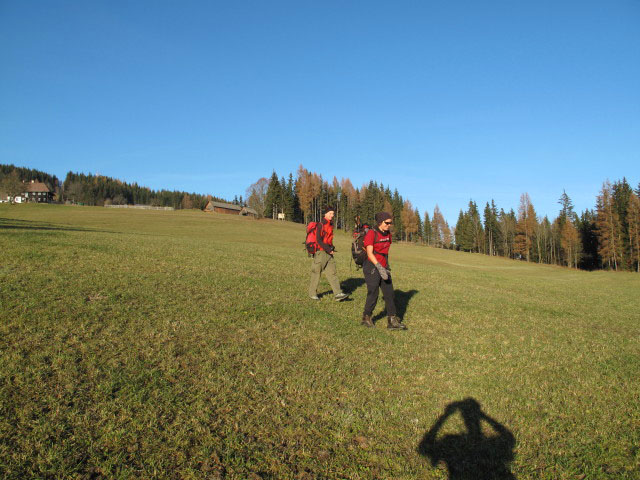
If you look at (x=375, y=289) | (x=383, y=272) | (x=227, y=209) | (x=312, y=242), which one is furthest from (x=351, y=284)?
(x=227, y=209)

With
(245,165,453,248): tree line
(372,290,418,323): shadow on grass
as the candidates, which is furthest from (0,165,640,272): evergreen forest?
(372,290,418,323): shadow on grass

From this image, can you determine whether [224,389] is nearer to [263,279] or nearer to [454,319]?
[454,319]

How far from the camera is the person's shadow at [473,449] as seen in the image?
382 cm

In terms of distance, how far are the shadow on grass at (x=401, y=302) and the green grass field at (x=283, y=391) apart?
29.6 inches

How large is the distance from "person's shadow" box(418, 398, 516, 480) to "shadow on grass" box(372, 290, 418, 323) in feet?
16.1

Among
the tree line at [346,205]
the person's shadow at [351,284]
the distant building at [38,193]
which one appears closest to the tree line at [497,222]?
the tree line at [346,205]

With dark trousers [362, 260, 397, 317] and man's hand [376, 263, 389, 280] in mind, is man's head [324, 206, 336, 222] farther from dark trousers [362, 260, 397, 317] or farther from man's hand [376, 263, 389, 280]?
man's hand [376, 263, 389, 280]

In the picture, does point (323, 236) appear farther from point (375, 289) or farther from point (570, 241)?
point (570, 241)

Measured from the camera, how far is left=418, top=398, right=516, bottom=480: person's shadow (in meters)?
3.82

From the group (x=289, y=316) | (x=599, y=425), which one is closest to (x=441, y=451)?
(x=599, y=425)

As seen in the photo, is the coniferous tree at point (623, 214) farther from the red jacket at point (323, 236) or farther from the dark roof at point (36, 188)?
the dark roof at point (36, 188)

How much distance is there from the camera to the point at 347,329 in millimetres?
8305

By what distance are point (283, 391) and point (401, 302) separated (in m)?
7.78

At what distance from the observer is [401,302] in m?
12.1
